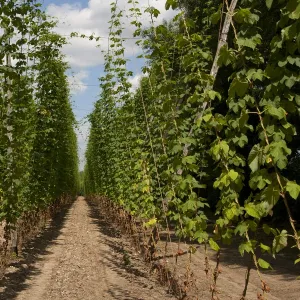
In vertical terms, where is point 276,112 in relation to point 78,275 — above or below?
above

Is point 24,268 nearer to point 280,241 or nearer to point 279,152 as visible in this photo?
point 280,241

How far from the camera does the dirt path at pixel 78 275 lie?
641 cm

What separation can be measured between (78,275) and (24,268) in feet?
4.09

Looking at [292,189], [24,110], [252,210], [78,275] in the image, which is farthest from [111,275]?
[292,189]

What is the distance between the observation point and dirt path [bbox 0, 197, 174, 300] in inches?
252

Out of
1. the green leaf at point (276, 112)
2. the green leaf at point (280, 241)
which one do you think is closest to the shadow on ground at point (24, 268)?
the green leaf at point (280, 241)

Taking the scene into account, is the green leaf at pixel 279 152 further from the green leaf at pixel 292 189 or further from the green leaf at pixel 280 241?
the green leaf at pixel 280 241

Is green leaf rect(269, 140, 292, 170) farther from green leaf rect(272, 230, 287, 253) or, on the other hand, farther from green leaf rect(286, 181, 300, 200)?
green leaf rect(272, 230, 287, 253)

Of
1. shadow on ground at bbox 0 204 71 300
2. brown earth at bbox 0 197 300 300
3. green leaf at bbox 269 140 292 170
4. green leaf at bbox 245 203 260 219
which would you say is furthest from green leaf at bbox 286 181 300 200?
shadow on ground at bbox 0 204 71 300

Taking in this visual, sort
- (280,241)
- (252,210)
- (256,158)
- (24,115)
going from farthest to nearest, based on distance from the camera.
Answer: (24,115)
(252,210)
(256,158)
(280,241)

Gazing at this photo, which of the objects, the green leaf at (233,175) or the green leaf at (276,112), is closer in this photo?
the green leaf at (276,112)

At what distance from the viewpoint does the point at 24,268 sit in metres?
8.12

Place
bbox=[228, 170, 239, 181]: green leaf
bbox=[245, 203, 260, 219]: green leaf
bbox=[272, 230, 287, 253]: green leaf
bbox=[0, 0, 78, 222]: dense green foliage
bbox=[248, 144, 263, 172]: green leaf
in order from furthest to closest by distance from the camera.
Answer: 1. bbox=[0, 0, 78, 222]: dense green foliage
2. bbox=[228, 170, 239, 181]: green leaf
3. bbox=[245, 203, 260, 219]: green leaf
4. bbox=[248, 144, 263, 172]: green leaf
5. bbox=[272, 230, 287, 253]: green leaf

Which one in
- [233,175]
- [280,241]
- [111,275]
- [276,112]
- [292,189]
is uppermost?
[276,112]
